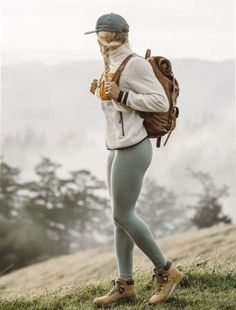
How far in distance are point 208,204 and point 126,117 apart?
21359mm

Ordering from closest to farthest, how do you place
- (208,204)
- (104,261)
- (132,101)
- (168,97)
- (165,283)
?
(132,101)
(168,97)
(165,283)
(104,261)
(208,204)

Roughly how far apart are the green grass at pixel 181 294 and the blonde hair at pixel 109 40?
1.60 m

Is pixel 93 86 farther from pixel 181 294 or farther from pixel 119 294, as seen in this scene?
pixel 181 294

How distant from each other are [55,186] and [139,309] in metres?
22.2

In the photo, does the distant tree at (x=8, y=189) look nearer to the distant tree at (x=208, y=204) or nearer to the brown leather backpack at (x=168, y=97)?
the distant tree at (x=208, y=204)

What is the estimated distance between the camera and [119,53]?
5.63 metres

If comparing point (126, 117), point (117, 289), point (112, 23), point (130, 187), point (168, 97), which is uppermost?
point (112, 23)

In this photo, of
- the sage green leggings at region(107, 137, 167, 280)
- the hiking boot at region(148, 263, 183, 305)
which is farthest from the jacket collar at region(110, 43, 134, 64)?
the hiking boot at region(148, 263, 183, 305)

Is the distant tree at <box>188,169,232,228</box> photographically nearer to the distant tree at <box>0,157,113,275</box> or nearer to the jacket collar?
the distant tree at <box>0,157,113,275</box>

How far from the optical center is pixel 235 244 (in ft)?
29.7

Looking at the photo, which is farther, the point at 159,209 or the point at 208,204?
the point at 159,209

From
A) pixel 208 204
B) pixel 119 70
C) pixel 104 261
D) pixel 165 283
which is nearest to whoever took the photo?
pixel 119 70

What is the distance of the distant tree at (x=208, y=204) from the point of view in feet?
80.9

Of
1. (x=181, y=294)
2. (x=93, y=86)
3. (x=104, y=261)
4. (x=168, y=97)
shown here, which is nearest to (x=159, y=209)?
(x=104, y=261)
